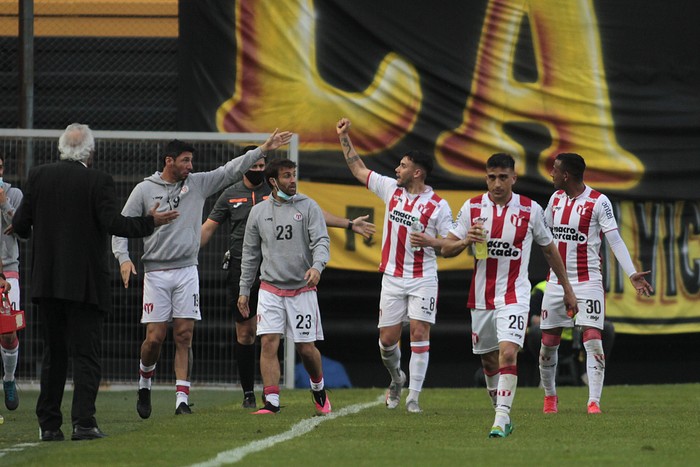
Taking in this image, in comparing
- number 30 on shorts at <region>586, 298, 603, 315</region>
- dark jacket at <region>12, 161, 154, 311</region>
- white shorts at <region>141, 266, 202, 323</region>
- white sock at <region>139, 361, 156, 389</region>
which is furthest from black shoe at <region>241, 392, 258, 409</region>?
dark jacket at <region>12, 161, 154, 311</region>

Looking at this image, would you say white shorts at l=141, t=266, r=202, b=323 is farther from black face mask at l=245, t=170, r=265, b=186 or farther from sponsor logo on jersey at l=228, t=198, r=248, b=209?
black face mask at l=245, t=170, r=265, b=186

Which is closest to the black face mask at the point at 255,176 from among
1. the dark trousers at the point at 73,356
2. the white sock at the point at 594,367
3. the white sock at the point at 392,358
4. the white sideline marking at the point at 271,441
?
the white sock at the point at 392,358

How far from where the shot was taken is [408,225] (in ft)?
36.3

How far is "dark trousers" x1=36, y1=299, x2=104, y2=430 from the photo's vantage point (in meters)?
8.37

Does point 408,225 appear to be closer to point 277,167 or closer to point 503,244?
point 277,167

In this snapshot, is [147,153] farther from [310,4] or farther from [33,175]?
[33,175]

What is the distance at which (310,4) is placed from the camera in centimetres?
1647

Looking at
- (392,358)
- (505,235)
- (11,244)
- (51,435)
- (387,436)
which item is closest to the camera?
(51,435)

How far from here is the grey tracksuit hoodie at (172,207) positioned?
10.6 metres

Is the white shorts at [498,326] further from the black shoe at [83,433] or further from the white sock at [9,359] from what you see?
the white sock at [9,359]

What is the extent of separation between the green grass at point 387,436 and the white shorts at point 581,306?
2.42 ft

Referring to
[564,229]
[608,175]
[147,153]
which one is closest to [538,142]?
[608,175]

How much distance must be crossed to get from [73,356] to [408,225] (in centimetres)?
359

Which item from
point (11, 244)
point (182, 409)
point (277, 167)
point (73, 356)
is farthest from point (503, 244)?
point (11, 244)
